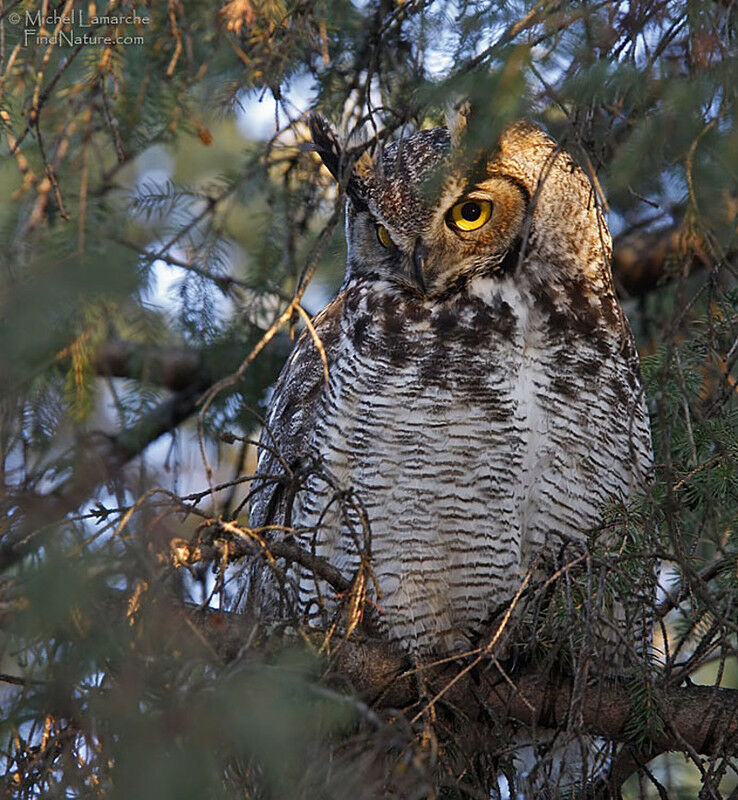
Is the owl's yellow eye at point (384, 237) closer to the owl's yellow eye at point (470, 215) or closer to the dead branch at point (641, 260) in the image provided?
the owl's yellow eye at point (470, 215)

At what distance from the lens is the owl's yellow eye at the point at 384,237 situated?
8.88 ft

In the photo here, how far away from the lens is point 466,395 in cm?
243

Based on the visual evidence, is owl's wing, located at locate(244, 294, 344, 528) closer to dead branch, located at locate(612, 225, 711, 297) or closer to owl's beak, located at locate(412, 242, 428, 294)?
owl's beak, located at locate(412, 242, 428, 294)

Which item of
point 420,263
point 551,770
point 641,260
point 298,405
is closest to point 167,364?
point 298,405

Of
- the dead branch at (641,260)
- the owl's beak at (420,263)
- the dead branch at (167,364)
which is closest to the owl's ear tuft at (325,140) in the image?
the owl's beak at (420,263)

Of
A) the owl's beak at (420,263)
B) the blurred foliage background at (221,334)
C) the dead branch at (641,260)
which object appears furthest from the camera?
the dead branch at (641,260)

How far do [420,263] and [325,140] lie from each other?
46cm

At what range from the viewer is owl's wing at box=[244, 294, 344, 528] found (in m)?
2.66

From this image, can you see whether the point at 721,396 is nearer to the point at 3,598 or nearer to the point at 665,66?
the point at 665,66

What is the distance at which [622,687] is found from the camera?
2.19 metres

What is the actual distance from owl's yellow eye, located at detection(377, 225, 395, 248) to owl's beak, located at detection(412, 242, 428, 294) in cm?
12

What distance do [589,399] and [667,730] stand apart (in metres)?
0.80

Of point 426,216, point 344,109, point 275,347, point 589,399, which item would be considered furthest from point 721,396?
point 275,347

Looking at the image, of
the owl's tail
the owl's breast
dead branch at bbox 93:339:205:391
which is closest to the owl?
the owl's breast
